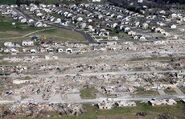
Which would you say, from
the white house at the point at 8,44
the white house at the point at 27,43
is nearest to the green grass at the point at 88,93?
the white house at the point at 27,43

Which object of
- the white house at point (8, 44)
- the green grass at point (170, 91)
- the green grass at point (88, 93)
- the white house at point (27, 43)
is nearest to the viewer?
the green grass at point (88, 93)

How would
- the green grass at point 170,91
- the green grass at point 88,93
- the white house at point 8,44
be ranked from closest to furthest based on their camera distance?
the green grass at point 88,93
the green grass at point 170,91
the white house at point 8,44

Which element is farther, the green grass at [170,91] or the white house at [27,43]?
the white house at [27,43]

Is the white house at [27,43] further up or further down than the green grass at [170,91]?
further down

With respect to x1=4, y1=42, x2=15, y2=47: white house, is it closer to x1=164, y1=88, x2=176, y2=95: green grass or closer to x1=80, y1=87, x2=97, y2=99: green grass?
x1=80, y1=87, x2=97, y2=99: green grass

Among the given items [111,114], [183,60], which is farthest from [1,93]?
[183,60]

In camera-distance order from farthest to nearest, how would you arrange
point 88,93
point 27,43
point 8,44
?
point 27,43, point 8,44, point 88,93

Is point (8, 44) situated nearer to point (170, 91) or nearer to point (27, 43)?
point (27, 43)

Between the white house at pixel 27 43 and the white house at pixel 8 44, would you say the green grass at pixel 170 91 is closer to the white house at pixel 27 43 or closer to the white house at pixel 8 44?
the white house at pixel 27 43

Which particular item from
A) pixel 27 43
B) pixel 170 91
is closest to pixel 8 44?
pixel 27 43
